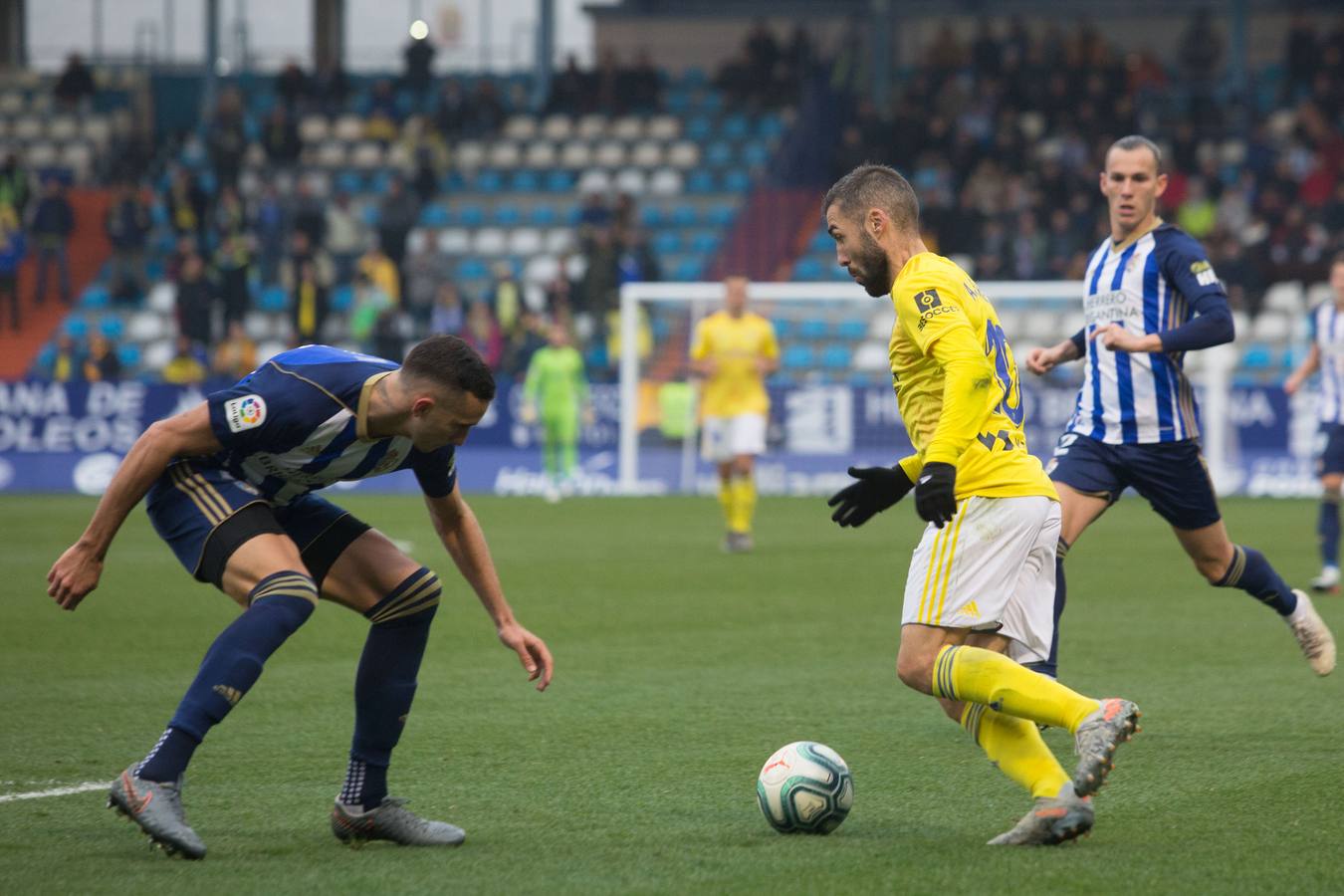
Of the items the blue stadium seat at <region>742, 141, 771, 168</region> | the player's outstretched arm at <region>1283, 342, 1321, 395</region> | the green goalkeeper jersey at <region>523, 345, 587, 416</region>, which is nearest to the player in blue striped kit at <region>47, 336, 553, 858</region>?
the player's outstretched arm at <region>1283, 342, 1321, 395</region>

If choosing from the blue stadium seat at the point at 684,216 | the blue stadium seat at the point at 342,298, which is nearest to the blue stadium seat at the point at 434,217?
the blue stadium seat at the point at 342,298

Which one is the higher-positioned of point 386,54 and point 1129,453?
point 386,54

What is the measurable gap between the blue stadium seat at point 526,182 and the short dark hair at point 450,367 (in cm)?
2623

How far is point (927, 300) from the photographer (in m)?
4.80

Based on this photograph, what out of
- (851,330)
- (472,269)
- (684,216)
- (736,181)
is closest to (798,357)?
(851,330)

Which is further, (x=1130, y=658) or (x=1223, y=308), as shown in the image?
(x=1130, y=658)

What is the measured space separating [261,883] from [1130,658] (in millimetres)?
5450

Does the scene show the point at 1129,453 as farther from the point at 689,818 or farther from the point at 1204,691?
the point at 689,818

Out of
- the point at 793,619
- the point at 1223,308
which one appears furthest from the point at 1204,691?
the point at 793,619

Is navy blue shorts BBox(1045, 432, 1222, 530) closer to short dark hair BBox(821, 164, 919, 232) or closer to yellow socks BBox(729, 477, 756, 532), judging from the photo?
short dark hair BBox(821, 164, 919, 232)

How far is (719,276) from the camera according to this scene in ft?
93.7

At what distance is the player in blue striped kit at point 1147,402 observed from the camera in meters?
7.17

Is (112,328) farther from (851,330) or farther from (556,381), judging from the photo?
(851,330)

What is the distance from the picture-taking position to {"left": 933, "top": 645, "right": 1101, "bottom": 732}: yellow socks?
4.65 metres
